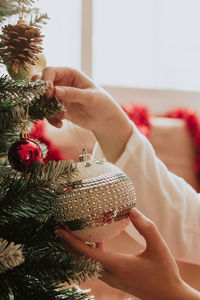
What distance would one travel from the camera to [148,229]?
0.49 metres

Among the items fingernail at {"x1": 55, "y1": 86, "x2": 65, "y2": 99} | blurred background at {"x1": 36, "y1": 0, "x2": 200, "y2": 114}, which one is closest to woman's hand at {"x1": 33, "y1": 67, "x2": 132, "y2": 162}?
fingernail at {"x1": 55, "y1": 86, "x2": 65, "y2": 99}

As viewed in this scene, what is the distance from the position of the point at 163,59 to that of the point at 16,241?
2.36 metres

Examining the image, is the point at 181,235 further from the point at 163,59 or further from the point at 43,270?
the point at 163,59

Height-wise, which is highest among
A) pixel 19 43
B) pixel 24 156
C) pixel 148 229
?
pixel 19 43

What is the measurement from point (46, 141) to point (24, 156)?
1.32m

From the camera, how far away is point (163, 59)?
263 centimetres

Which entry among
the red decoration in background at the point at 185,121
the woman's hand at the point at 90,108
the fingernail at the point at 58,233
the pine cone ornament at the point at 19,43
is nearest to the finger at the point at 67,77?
the woman's hand at the point at 90,108

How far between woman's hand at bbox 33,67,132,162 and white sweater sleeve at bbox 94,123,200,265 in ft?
0.11

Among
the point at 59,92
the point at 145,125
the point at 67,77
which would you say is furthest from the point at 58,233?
the point at 145,125

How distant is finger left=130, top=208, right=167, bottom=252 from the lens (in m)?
0.47

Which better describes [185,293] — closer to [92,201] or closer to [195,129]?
[92,201]

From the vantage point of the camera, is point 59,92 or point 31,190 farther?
point 59,92

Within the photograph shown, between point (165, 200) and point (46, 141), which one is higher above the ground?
point (165, 200)

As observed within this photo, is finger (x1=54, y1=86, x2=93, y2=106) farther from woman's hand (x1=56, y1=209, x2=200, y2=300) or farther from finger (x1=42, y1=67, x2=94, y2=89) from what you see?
woman's hand (x1=56, y1=209, x2=200, y2=300)
